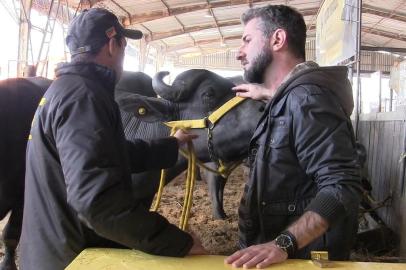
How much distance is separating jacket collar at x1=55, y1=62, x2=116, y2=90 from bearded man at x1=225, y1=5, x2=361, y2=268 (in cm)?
68

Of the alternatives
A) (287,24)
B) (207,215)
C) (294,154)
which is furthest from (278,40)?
(207,215)

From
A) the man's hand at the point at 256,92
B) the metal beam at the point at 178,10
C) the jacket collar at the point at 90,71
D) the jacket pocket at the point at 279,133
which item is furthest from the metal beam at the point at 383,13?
the jacket collar at the point at 90,71

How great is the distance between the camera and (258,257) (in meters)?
1.35

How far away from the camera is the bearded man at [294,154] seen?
1.49 metres

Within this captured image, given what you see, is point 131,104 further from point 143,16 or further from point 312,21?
point 312,21

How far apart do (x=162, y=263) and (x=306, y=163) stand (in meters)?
0.70

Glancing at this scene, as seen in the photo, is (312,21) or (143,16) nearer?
(143,16)

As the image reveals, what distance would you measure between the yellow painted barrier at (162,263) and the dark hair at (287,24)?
3.28ft

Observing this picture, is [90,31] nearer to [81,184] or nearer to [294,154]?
[81,184]

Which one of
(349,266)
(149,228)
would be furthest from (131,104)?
(349,266)

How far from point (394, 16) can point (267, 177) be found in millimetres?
17805

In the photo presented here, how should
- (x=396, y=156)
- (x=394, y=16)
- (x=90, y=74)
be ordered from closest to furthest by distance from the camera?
(x=90, y=74) < (x=396, y=156) < (x=394, y=16)

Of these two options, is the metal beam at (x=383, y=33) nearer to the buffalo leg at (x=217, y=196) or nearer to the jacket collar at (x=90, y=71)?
the buffalo leg at (x=217, y=196)

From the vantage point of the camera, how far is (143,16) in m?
14.8
